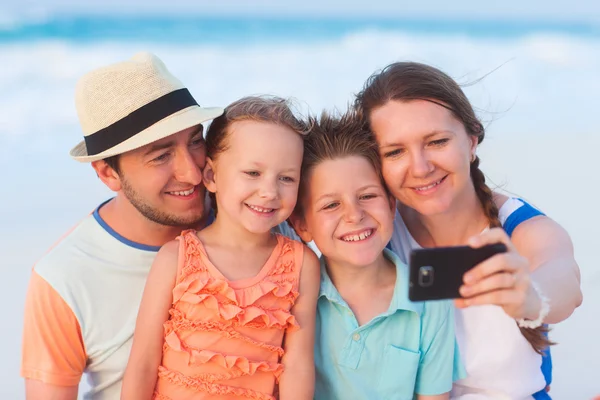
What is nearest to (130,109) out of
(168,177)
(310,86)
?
(168,177)

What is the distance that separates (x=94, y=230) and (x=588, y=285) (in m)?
3.66

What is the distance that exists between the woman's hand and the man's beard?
1155 mm

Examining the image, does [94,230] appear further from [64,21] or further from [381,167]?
[64,21]

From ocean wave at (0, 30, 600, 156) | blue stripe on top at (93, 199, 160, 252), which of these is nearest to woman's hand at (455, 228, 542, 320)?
blue stripe on top at (93, 199, 160, 252)

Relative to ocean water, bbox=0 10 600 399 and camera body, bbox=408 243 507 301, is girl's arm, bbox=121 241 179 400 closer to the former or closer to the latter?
camera body, bbox=408 243 507 301

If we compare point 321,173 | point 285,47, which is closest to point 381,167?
point 321,173

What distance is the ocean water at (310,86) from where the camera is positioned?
5715 millimetres

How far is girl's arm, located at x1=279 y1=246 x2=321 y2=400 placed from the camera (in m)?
2.56

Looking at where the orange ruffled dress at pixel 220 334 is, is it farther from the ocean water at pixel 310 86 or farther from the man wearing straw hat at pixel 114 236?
the ocean water at pixel 310 86

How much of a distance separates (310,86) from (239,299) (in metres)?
6.02

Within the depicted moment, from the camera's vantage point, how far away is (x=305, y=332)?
259 centimetres

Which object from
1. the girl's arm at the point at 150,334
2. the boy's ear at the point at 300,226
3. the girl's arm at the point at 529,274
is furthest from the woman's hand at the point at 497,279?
the girl's arm at the point at 150,334

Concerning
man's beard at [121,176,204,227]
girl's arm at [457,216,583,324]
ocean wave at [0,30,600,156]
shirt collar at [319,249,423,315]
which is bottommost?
shirt collar at [319,249,423,315]

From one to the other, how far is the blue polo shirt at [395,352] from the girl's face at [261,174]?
38 centimetres
